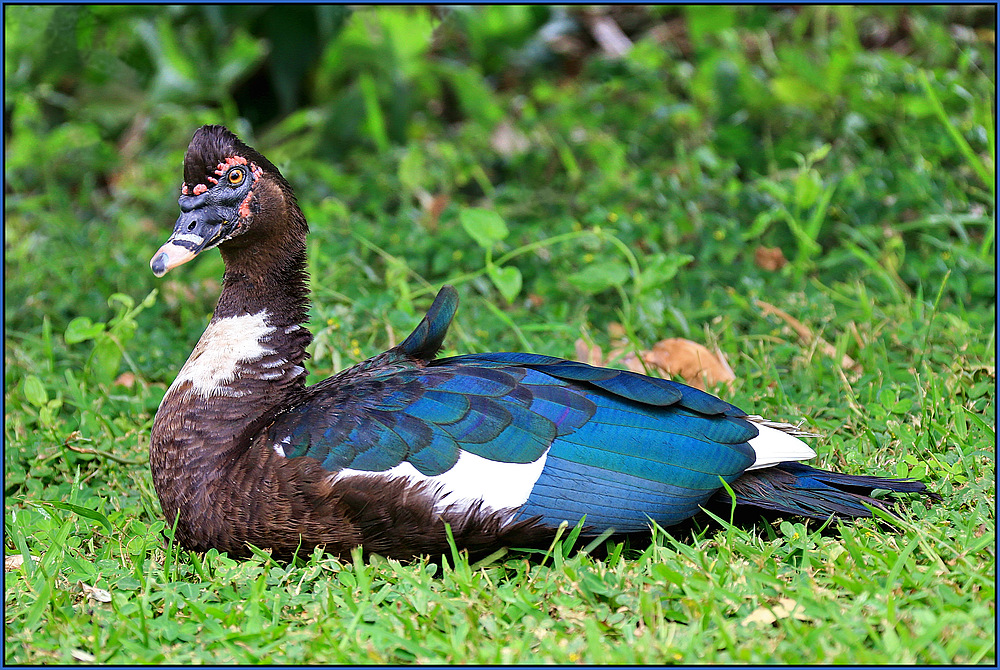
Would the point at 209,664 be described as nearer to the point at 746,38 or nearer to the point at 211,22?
the point at 211,22

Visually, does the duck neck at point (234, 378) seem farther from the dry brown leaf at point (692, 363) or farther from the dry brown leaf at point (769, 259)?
the dry brown leaf at point (769, 259)

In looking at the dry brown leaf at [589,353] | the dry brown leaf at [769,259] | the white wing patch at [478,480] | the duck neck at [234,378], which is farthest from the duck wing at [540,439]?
the dry brown leaf at [769,259]

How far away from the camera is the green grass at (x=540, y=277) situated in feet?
7.30

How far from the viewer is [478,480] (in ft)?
8.02

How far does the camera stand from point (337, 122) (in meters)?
5.54

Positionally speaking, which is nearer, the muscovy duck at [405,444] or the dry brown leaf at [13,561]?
the muscovy duck at [405,444]

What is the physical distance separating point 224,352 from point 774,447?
147 cm

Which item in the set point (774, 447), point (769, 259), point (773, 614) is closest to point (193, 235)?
point (774, 447)

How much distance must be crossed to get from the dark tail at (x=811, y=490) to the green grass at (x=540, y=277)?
0.05m

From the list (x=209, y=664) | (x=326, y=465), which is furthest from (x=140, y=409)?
(x=209, y=664)

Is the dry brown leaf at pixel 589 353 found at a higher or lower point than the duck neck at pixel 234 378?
lower

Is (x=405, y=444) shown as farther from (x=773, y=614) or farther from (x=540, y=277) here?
(x=540, y=277)

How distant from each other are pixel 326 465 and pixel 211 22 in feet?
10.6

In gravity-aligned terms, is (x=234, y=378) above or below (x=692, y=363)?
above
